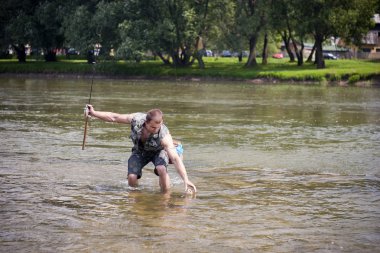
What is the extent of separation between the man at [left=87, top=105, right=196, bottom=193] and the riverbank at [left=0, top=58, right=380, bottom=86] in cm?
4236

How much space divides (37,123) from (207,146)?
7.46m

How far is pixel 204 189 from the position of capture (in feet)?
41.2

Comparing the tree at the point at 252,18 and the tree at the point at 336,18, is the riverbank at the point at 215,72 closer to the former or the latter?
the tree at the point at 252,18

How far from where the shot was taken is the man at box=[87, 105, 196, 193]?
11211 millimetres

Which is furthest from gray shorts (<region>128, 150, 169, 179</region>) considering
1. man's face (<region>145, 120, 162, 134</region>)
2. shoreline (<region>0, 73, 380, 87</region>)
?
shoreline (<region>0, 73, 380, 87</region>)

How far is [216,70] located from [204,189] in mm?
51713

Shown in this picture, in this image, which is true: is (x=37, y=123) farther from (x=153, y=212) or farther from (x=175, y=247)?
(x=175, y=247)

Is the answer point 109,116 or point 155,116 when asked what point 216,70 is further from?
point 155,116

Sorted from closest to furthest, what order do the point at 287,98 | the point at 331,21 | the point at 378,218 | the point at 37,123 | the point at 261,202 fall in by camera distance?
the point at 378,218 → the point at 261,202 → the point at 37,123 → the point at 287,98 → the point at 331,21

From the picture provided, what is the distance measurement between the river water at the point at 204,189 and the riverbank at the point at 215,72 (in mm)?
30118

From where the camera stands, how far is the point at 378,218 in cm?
1030

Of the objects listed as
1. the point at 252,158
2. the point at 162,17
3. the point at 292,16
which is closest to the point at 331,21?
the point at 292,16

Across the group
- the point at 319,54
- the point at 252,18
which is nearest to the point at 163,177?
the point at 319,54

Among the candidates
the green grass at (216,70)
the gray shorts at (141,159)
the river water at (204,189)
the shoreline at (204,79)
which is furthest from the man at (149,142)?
the green grass at (216,70)
